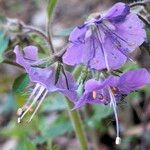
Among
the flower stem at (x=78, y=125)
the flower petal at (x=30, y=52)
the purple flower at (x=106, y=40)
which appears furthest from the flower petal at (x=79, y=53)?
the flower stem at (x=78, y=125)

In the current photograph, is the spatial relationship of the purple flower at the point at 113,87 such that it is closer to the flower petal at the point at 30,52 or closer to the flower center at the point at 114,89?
the flower center at the point at 114,89

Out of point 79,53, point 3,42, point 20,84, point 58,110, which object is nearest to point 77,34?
point 79,53

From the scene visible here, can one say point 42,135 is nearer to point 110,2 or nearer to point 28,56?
point 28,56

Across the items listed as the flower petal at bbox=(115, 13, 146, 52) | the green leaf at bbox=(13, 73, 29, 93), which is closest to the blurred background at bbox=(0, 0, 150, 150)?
the green leaf at bbox=(13, 73, 29, 93)

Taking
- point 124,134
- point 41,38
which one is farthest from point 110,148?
point 41,38

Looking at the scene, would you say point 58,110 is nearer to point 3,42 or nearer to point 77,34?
point 3,42

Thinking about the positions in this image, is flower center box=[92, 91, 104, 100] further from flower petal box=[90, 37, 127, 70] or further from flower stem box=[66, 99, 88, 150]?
flower stem box=[66, 99, 88, 150]
